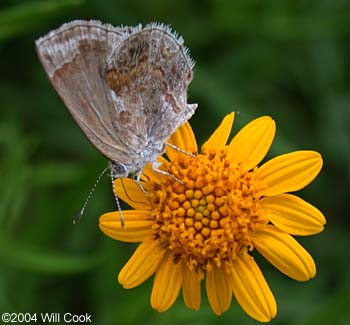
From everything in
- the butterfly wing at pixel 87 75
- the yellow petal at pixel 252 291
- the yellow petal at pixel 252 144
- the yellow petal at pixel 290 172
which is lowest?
the yellow petal at pixel 252 291

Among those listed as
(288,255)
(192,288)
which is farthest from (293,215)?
(192,288)

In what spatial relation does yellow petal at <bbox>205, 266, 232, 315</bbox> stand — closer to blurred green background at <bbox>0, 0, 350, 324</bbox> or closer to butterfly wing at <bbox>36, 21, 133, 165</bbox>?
butterfly wing at <bbox>36, 21, 133, 165</bbox>

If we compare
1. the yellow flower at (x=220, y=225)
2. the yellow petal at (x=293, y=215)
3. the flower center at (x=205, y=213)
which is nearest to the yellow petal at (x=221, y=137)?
the yellow flower at (x=220, y=225)

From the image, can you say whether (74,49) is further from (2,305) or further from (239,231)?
(2,305)

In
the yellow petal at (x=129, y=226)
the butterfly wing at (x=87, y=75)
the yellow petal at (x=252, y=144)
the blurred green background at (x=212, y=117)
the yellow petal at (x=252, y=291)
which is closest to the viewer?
the butterfly wing at (x=87, y=75)

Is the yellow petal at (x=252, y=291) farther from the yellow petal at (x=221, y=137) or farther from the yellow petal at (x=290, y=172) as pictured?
the yellow petal at (x=221, y=137)
